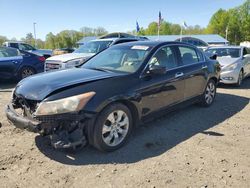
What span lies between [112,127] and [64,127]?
28.8 inches

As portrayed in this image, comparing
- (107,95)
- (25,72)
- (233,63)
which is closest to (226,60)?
(233,63)

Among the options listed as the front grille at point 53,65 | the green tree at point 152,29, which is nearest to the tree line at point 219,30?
the green tree at point 152,29

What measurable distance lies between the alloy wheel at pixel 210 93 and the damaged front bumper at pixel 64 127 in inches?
147

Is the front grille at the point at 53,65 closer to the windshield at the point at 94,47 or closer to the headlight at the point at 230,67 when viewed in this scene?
the windshield at the point at 94,47

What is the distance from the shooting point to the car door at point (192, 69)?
5.61m

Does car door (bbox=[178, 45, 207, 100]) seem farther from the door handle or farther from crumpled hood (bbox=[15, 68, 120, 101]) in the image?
crumpled hood (bbox=[15, 68, 120, 101])

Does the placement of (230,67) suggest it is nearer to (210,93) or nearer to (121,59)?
(210,93)

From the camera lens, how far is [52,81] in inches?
161

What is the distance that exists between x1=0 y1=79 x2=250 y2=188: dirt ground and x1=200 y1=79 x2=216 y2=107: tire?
1.11 m

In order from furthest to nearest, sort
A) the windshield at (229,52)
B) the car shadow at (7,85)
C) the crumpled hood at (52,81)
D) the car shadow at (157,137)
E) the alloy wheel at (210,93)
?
the windshield at (229,52), the car shadow at (7,85), the alloy wheel at (210,93), the car shadow at (157,137), the crumpled hood at (52,81)

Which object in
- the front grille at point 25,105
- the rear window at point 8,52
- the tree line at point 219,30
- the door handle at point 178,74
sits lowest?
the front grille at point 25,105

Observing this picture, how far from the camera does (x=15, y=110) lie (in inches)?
166

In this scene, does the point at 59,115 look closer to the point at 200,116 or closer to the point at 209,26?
the point at 200,116

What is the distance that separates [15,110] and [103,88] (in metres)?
1.42
